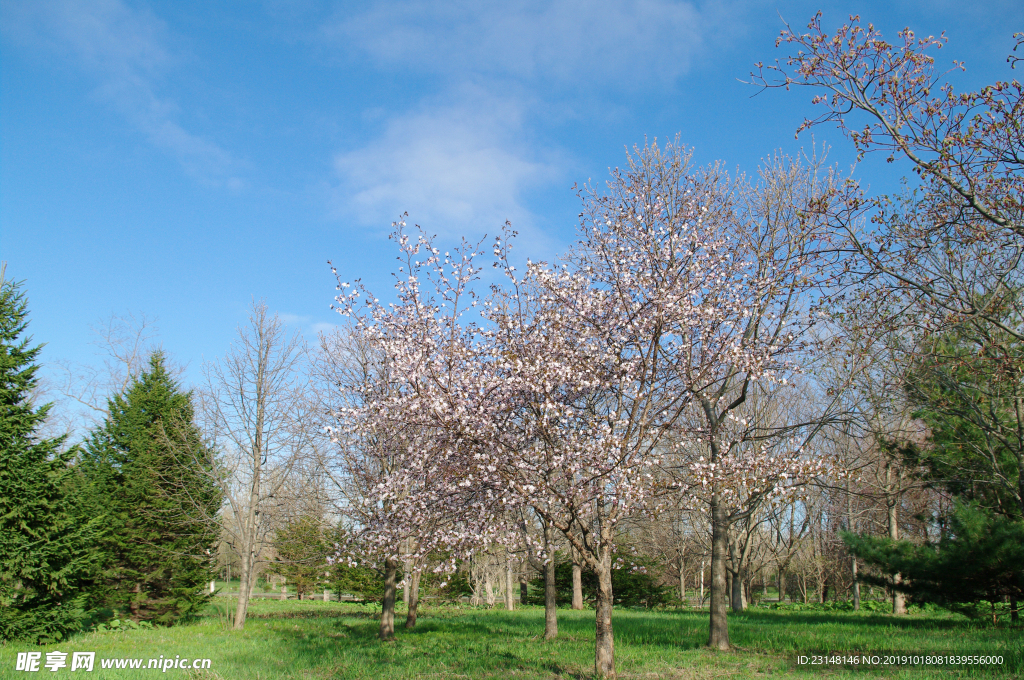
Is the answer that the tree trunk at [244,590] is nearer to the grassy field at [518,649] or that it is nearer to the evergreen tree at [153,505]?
the grassy field at [518,649]

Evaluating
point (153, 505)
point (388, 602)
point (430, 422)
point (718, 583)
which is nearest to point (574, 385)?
point (430, 422)

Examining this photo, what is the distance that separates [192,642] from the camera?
15.1 metres

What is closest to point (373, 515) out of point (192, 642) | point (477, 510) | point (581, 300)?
point (477, 510)

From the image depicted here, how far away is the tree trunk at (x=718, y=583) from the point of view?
1214cm

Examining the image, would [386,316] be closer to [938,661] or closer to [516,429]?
[516,429]

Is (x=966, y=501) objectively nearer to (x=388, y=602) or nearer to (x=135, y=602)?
(x=388, y=602)

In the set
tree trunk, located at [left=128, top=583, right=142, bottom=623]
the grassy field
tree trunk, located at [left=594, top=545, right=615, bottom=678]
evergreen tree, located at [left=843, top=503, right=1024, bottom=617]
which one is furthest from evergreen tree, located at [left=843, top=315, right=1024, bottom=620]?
tree trunk, located at [left=128, top=583, right=142, bottom=623]

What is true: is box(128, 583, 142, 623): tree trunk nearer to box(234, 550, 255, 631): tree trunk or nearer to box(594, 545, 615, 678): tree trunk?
box(234, 550, 255, 631): tree trunk

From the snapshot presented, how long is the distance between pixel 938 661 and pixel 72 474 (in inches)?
748

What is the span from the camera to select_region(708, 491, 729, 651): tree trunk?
12.1m

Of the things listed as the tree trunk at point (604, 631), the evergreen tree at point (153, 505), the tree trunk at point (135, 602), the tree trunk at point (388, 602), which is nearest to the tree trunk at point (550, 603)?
the tree trunk at point (388, 602)

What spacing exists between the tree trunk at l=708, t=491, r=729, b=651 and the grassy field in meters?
0.46

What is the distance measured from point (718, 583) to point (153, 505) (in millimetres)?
18066

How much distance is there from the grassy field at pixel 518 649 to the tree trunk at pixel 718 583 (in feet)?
1.51
